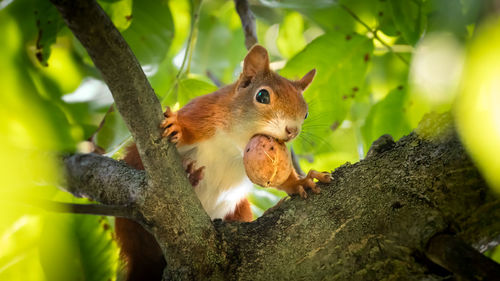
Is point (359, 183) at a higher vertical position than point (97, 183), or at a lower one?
higher

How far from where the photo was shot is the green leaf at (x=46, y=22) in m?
1.85

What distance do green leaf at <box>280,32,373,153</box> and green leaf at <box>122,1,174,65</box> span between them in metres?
0.64

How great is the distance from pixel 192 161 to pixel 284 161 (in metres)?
0.53

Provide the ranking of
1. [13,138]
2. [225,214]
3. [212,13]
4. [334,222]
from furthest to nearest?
[212,13] → [225,214] → [13,138] → [334,222]

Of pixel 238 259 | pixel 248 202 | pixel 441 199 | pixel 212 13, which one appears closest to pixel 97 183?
pixel 238 259

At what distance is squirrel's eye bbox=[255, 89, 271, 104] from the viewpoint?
6.50ft

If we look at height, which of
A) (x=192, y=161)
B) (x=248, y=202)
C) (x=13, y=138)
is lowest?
(x=248, y=202)

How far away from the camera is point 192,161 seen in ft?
6.66

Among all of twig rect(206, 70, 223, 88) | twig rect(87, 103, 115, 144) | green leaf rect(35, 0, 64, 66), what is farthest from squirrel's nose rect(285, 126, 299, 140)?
twig rect(206, 70, 223, 88)

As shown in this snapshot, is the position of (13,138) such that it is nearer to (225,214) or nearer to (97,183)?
(97,183)

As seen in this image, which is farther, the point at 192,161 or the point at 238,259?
the point at 192,161

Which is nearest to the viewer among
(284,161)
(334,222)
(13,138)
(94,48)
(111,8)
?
(94,48)

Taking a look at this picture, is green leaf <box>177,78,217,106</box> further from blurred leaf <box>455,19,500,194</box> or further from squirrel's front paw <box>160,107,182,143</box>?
blurred leaf <box>455,19,500,194</box>

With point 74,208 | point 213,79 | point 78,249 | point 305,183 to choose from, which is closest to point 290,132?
point 305,183
